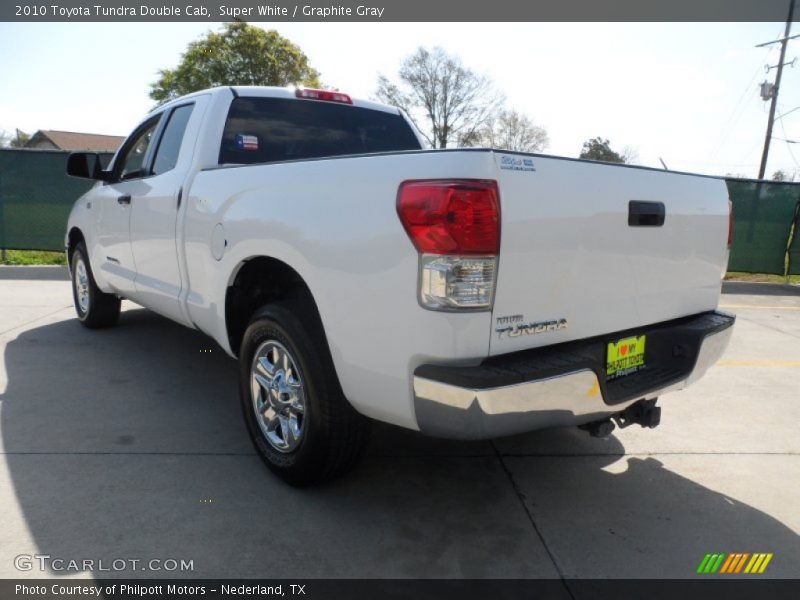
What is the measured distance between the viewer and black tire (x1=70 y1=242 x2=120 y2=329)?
18.4ft

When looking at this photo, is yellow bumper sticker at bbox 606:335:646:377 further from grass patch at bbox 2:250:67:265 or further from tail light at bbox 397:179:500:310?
grass patch at bbox 2:250:67:265

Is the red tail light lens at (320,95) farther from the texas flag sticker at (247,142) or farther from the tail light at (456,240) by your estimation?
the tail light at (456,240)

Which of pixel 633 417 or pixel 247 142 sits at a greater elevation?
pixel 247 142

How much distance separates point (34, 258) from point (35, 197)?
138 centimetres

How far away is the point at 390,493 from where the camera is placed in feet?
9.43

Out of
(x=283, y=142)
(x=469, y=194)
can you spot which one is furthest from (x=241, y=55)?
(x=469, y=194)

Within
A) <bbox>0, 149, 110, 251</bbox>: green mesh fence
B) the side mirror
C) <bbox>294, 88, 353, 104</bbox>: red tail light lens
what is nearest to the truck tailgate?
<bbox>294, 88, 353, 104</bbox>: red tail light lens

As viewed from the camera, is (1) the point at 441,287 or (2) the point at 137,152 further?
(2) the point at 137,152

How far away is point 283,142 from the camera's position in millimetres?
3908

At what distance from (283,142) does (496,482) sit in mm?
2479

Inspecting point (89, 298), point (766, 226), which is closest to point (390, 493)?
point (89, 298)

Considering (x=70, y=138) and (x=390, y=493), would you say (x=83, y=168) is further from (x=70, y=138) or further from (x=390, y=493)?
(x=70, y=138)

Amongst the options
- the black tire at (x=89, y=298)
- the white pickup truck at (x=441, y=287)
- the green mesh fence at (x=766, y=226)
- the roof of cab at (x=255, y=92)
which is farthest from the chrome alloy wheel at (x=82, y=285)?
the green mesh fence at (x=766, y=226)

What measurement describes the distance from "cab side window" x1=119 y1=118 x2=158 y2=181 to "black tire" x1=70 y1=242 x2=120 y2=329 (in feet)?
3.36
